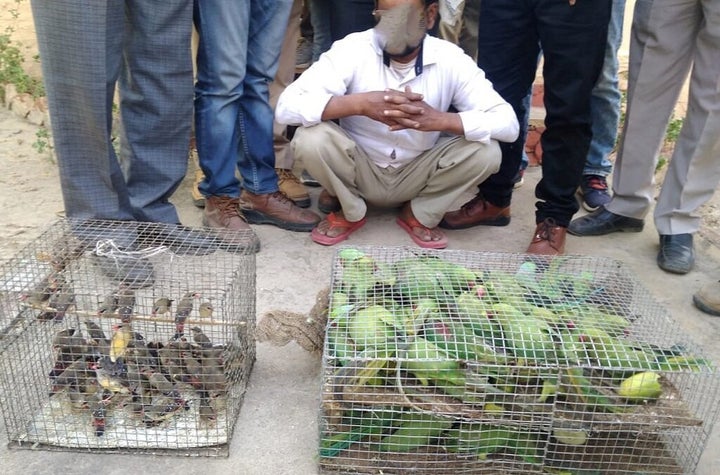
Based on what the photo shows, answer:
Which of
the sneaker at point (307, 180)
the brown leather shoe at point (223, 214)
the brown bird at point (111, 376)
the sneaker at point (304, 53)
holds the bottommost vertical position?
the sneaker at point (307, 180)

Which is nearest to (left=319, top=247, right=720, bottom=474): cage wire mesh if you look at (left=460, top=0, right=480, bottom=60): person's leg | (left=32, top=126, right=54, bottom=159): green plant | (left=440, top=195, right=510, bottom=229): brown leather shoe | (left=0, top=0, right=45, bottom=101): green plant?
(left=440, top=195, right=510, bottom=229): brown leather shoe

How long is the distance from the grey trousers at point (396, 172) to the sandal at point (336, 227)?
0.04m

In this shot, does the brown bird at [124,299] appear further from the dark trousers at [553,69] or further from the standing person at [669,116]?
the standing person at [669,116]

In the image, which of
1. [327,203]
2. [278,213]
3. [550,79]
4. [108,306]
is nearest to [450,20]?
[550,79]

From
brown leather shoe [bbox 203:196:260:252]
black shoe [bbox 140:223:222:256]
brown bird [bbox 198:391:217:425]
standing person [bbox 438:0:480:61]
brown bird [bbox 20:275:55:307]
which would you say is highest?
standing person [bbox 438:0:480:61]

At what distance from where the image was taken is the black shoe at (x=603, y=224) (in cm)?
366

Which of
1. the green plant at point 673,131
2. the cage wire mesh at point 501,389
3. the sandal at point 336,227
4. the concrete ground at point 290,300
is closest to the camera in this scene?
the cage wire mesh at point 501,389

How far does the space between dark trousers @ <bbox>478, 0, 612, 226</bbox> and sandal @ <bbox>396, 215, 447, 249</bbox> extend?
0.49 metres

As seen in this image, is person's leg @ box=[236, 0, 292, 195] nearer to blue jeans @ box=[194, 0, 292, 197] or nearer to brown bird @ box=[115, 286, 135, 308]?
blue jeans @ box=[194, 0, 292, 197]

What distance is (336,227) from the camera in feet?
11.3

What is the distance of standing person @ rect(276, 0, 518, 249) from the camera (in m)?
3.07

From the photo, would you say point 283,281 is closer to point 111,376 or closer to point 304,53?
point 111,376

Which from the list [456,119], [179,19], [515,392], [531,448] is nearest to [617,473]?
[531,448]

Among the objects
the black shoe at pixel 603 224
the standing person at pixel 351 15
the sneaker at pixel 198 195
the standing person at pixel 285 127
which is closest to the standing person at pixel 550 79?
the black shoe at pixel 603 224
